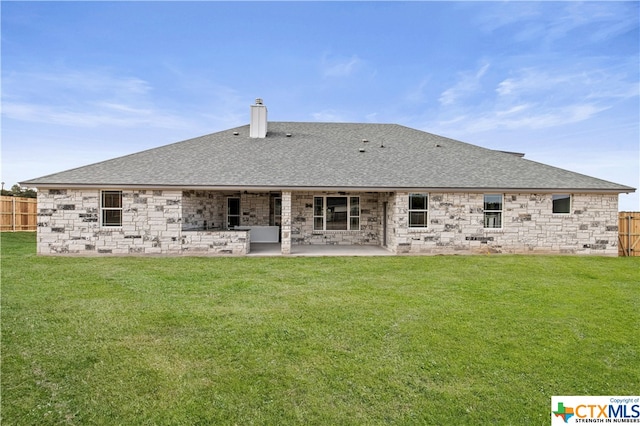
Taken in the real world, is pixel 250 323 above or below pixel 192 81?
below

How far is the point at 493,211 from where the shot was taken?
41.1ft

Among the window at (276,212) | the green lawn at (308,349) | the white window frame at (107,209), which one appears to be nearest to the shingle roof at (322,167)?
the white window frame at (107,209)

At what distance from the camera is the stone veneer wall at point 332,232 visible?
14.6 m

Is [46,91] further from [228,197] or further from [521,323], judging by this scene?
[521,323]

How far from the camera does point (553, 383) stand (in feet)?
Answer: 11.6

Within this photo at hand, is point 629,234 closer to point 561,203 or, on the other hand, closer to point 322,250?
point 561,203

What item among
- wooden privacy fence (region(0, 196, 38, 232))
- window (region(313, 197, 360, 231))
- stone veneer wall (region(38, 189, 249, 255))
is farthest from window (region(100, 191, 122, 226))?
wooden privacy fence (region(0, 196, 38, 232))

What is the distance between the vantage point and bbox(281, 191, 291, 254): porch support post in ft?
39.7

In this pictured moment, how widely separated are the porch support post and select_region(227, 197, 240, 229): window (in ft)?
14.0

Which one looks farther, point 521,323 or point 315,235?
point 315,235

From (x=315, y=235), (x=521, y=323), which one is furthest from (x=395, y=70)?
(x=521, y=323)

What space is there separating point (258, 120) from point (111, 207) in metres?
7.65

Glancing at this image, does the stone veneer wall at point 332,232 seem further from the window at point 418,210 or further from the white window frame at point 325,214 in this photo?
the window at point 418,210

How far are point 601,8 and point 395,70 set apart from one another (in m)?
8.83
